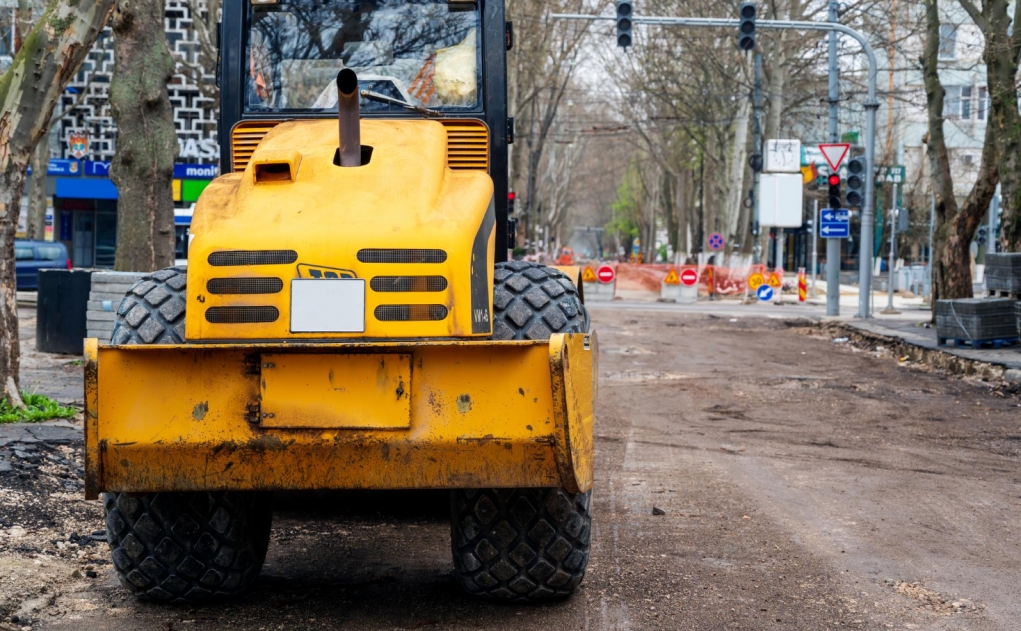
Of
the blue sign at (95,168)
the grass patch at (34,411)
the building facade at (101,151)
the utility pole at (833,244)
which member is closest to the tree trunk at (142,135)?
the grass patch at (34,411)

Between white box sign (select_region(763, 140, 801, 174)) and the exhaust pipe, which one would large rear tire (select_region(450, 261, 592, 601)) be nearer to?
the exhaust pipe

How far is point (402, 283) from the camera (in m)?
4.63

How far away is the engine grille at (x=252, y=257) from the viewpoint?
463 centimetres

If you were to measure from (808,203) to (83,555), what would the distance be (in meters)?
64.6

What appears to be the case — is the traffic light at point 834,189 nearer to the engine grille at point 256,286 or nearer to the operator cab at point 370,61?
the operator cab at point 370,61

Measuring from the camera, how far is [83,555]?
6141 millimetres

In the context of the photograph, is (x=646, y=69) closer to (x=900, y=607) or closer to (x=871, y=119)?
(x=871, y=119)

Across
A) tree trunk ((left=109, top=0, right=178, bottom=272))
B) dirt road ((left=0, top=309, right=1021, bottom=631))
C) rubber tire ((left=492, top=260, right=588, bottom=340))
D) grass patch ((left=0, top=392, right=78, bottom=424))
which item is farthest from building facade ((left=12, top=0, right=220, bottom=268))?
rubber tire ((left=492, top=260, right=588, bottom=340))

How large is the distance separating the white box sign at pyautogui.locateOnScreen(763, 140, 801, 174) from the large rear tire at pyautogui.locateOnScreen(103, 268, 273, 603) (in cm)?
3089

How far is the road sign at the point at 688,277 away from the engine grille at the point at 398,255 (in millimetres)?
36665

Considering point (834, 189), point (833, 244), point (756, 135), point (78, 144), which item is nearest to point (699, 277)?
point (756, 135)

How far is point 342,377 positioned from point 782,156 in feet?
103

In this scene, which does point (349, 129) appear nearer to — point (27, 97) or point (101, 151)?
point (27, 97)

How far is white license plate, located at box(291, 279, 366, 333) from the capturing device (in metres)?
4.59
